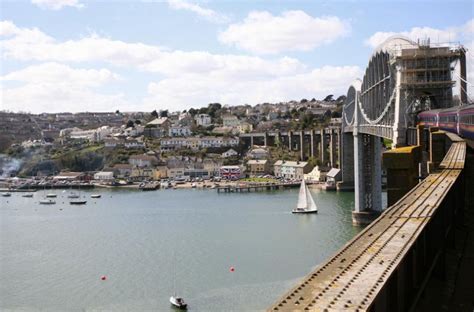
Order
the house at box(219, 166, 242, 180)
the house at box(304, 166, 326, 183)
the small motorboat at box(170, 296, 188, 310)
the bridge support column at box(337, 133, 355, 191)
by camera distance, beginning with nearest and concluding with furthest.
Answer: the small motorboat at box(170, 296, 188, 310)
the bridge support column at box(337, 133, 355, 191)
the house at box(304, 166, 326, 183)
the house at box(219, 166, 242, 180)

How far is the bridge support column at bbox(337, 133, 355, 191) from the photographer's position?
3766cm

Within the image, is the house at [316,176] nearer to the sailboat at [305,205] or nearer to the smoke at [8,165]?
the sailboat at [305,205]

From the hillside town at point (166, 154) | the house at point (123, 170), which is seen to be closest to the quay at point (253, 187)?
the hillside town at point (166, 154)

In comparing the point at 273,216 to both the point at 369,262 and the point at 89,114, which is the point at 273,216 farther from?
the point at 89,114

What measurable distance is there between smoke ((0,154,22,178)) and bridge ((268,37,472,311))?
1837 inches

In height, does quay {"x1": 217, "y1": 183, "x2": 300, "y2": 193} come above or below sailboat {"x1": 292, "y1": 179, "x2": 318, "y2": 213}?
below

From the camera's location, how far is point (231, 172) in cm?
4909

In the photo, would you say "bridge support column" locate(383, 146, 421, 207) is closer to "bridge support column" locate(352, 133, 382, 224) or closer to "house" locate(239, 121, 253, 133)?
"bridge support column" locate(352, 133, 382, 224)

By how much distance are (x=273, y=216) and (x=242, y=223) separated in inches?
95.8

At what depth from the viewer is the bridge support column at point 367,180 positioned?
2298 cm

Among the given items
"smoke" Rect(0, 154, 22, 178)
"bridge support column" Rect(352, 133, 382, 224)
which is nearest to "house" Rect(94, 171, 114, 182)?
"smoke" Rect(0, 154, 22, 178)

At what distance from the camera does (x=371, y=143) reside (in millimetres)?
25969

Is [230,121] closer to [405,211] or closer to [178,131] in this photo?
[178,131]

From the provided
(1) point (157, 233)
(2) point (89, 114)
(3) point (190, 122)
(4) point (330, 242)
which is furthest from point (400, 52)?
(2) point (89, 114)
